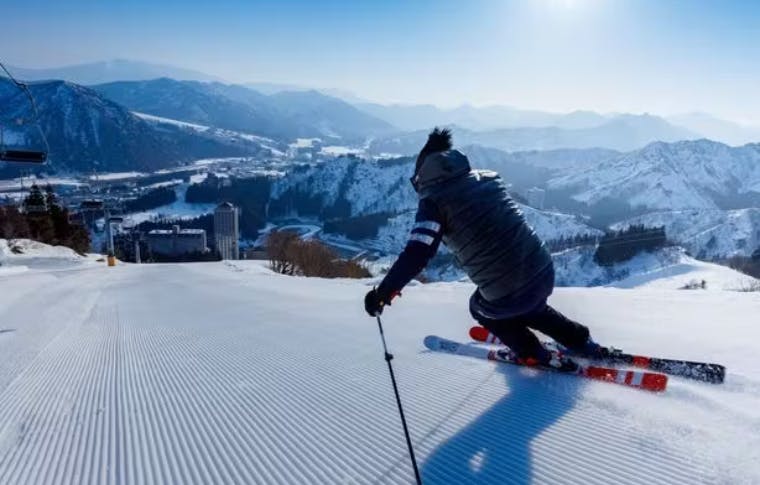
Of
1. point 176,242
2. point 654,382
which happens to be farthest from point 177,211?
point 654,382

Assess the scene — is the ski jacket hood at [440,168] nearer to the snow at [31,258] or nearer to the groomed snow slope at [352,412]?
the groomed snow slope at [352,412]

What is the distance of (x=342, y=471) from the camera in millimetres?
2158

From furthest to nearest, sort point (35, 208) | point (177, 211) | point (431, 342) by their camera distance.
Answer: point (177, 211)
point (35, 208)
point (431, 342)

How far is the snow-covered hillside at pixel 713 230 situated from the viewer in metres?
148

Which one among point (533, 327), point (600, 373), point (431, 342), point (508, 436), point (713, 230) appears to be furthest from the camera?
point (713, 230)

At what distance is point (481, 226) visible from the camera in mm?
2881

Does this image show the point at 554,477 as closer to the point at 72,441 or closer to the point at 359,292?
the point at 72,441

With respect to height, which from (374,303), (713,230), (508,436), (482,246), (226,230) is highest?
(482,246)

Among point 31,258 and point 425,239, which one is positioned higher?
point 425,239

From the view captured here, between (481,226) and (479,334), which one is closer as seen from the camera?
(481,226)

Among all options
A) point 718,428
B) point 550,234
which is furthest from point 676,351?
point 550,234

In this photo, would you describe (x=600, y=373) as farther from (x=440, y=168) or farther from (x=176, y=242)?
(x=176, y=242)

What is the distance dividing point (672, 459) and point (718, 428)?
424 millimetres

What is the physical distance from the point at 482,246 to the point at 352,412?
1302 millimetres
